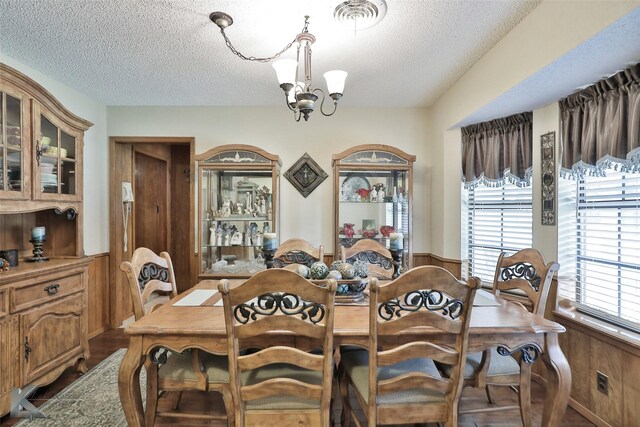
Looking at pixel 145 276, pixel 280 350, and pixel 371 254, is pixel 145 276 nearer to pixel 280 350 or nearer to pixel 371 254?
pixel 280 350

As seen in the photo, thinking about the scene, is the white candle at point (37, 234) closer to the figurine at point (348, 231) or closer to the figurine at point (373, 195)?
the figurine at point (348, 231)

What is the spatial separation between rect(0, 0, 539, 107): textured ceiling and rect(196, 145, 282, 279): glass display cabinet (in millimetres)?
861

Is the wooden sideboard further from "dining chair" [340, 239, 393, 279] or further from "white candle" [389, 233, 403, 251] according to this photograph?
"white candle" [389, 233, 403, 251]

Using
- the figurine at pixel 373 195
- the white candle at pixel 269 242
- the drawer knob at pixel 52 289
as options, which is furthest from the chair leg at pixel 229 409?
the figurine at pixel 373 195

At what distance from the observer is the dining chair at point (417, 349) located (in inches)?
52.0

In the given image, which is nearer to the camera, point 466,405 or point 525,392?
point 525,392

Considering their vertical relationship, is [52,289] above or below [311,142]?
below

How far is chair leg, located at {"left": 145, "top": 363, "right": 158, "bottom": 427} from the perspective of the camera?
5.54ft

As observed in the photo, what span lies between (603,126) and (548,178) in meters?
0.55

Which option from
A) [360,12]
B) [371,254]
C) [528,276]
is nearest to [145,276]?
[371,254]

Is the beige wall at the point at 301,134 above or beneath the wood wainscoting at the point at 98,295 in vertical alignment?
above

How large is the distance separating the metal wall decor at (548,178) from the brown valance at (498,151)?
0.53ft

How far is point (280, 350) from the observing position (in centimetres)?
138

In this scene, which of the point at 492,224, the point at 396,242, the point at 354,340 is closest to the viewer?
the point at 354,340
